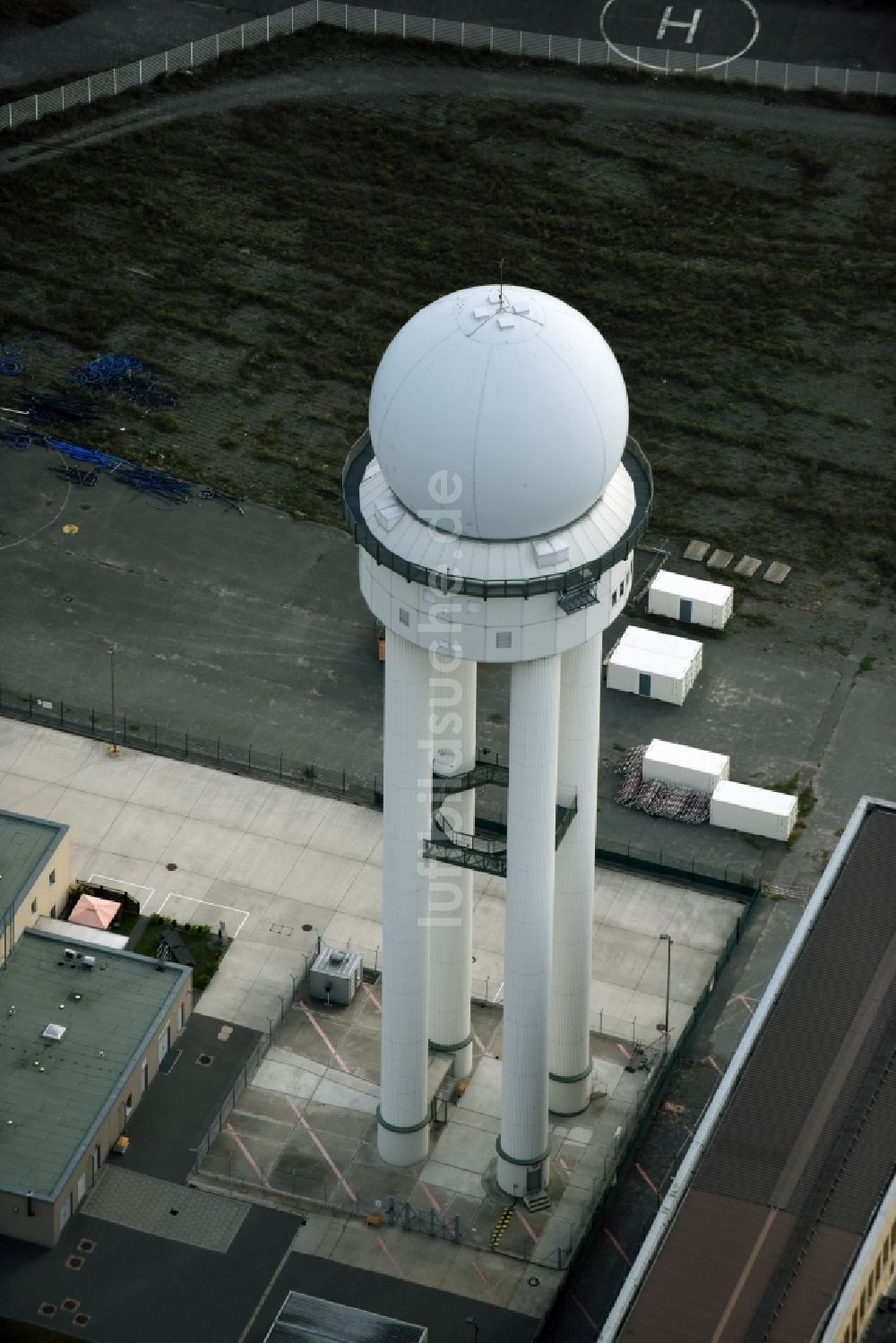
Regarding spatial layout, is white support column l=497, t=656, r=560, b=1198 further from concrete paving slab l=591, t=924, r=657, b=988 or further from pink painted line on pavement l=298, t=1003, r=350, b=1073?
concrete paving slab l=591, t=924, r=657, b=988

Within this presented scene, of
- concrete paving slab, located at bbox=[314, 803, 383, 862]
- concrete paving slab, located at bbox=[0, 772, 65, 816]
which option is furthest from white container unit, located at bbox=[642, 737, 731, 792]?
concrete paving slab, located at bbox=[0, 772, 65, 816]

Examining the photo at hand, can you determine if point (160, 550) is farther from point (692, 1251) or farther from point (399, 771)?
point (692, 1251)

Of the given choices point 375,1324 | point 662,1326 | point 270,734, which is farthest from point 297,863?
point 662,1326

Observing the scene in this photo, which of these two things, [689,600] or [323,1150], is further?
[689,600]

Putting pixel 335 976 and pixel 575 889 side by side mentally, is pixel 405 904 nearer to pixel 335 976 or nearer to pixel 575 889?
pixel 575 889

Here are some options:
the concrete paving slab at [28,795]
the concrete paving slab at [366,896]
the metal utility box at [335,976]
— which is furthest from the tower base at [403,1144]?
the concrete paving slab at [28,795]

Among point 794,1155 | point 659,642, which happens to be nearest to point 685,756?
point 659,642
